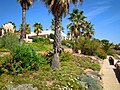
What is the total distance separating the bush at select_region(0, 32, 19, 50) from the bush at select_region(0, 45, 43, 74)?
10.9 m

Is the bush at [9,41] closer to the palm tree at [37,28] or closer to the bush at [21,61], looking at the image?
the bush at [21,61]

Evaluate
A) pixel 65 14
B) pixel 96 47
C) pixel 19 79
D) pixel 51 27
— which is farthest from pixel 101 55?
pixel 51 27

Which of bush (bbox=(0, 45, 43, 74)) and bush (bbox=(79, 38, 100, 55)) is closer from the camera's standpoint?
bush (bbox=(0, 45, 43, 74))

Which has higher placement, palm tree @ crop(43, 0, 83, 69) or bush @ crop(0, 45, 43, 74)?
palm tree @ crop(43, 0, 83, 69)

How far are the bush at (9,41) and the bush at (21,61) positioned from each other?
10885 millimetres

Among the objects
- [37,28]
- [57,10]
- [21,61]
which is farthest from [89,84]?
[37,28]

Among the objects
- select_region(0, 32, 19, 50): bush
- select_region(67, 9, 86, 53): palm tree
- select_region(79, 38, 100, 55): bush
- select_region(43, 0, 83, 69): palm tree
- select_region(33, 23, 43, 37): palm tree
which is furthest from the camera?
select_region(33, 23, 43, 37): palm tree

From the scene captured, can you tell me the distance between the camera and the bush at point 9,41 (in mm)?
24891

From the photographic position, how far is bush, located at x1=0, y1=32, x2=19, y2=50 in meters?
24.9

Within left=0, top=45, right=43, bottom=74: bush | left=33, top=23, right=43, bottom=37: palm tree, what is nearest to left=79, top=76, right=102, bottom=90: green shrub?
left=0, top=45, right=43, bottom=74: bush

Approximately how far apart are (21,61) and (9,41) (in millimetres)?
12017

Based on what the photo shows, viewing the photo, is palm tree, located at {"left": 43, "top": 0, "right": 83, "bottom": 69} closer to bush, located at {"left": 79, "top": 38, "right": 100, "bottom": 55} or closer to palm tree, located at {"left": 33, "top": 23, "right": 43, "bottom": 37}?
bush, located at {"left": 79, "top": 38, "right": 100, "bottom": 55}

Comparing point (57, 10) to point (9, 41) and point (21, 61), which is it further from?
point (9, 41)

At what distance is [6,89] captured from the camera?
30.5 ft
